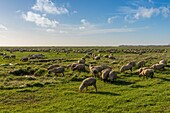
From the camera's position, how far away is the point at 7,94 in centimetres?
2014

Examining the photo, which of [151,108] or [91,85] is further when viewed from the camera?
[91,85]

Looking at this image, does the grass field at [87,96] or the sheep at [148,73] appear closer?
the grass field at [87,96]

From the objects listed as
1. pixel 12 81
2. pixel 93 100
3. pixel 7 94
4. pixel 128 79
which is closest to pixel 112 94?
pixel 93 100

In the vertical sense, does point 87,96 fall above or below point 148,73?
below

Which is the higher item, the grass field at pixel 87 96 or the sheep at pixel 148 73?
the sheep at pixel 148 73

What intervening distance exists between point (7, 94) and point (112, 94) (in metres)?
8.54

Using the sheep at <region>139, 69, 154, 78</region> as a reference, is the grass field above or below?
below

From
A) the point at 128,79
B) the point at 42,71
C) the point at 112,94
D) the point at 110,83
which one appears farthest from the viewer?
the point at 42,71

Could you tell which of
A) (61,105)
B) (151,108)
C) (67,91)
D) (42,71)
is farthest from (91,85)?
(42,71)

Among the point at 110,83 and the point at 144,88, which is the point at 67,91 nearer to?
the point at 110,83

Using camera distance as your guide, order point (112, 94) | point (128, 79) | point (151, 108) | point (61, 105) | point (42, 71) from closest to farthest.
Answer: point (151, 108)
point (61, 105)
point (112, 94)
point (128, 79)
point (42, 71)

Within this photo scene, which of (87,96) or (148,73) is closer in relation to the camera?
(87,96)

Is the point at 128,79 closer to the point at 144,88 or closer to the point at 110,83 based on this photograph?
the point at 110,83

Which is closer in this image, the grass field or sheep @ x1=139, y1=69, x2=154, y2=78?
the grass field
